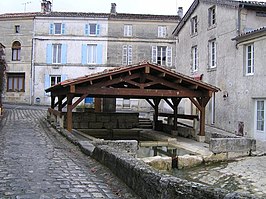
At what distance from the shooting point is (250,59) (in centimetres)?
1623

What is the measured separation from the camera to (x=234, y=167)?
1069cm

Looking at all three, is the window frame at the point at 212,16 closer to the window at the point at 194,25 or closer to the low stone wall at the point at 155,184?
the window at the point at 194,25

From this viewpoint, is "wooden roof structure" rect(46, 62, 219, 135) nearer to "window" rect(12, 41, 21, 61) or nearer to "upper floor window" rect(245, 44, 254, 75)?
"upper floor window" rect(245, 44, 254, 75)

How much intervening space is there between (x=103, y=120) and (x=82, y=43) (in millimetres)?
16233

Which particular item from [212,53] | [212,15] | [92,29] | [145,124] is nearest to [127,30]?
[92,29]

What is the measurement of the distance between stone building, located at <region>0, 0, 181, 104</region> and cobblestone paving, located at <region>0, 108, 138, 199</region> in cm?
2448

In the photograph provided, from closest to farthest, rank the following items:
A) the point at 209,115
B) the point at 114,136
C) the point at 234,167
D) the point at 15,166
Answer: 1. the point at 15,166
2. the point at 234,167
3. the point at 114,136
4. the point at 209,115

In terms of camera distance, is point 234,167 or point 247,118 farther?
point 247,118

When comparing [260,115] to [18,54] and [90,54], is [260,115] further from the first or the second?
A: [18,54]

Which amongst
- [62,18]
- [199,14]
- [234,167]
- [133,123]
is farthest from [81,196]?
[62,18]

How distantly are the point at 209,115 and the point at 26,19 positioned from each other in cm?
2198

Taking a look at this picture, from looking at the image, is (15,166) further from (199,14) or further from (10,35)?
(10,35)

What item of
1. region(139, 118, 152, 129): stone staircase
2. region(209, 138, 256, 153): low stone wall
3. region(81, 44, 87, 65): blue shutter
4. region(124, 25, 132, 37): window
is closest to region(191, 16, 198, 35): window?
region(139, 118, 152, 129): stone staircase

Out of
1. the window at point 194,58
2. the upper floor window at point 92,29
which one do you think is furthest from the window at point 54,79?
the window at point 194,58
